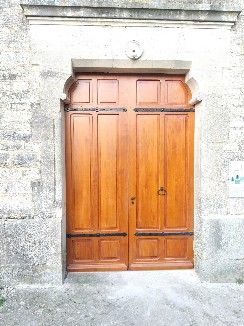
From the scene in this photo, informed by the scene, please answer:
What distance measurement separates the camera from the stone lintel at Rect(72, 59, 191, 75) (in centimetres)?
315

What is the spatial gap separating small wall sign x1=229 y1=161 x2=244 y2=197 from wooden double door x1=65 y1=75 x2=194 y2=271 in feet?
1.60

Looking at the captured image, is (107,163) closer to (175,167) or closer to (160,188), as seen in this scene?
(160,188)

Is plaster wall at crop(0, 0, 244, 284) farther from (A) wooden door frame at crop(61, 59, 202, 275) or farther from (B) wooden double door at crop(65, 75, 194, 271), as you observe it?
(B) wooden double door at crop(65, 75, 194, 271)

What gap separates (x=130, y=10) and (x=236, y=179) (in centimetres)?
232

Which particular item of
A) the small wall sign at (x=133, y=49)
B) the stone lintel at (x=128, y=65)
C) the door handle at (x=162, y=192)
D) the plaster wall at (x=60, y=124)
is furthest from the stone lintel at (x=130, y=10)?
the door handle at (x=162, y=192)

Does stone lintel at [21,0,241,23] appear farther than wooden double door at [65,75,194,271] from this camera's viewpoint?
No

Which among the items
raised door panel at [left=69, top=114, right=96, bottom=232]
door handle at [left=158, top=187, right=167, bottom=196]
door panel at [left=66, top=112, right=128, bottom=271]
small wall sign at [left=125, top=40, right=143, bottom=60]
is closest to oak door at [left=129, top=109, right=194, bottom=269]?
door handle at [left=158, top=187, right=167, bottom=196]

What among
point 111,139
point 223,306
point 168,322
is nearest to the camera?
point 168,322

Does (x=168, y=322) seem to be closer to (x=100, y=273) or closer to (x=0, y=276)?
(x=100, y=273)

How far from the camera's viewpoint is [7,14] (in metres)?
3.03

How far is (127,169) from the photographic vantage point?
3.41 metres

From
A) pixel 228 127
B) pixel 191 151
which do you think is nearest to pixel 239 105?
pixel 228 127

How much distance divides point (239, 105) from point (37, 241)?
2893 mm

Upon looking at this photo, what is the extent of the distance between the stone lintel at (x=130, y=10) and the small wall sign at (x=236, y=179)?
169 centimetres
